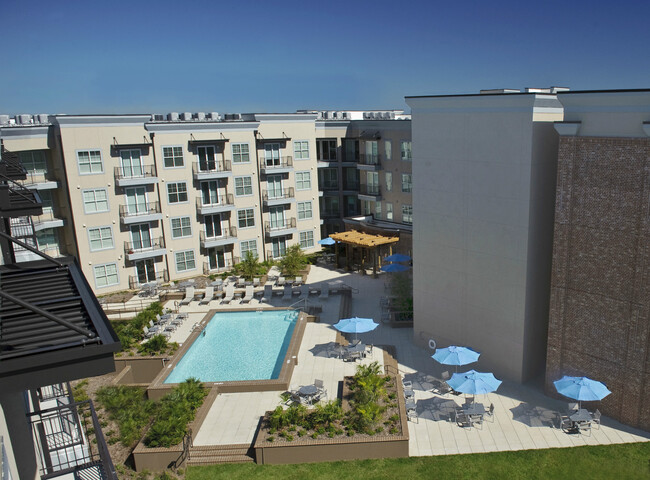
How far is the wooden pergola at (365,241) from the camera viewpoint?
3559 centimetres

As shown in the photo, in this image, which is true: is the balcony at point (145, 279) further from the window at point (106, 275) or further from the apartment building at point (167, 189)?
the window at point (106, 275)

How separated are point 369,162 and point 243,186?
390 inches

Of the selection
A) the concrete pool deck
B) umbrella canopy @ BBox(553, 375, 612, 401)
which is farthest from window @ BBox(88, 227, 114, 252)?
umbrella canopy @ BBox(553, 375, 612, 401)

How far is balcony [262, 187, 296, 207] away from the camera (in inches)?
1582

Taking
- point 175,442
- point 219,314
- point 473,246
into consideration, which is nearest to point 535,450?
Answer: point 473,246

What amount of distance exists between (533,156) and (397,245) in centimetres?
1980

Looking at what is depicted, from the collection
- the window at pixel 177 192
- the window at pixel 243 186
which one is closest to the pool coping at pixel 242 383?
the window at pixel 177 192

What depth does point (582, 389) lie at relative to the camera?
654 inches

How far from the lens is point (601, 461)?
1541 cm

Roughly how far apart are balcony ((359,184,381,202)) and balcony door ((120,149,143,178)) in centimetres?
1670

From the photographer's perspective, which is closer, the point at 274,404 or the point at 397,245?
the point at 274,404

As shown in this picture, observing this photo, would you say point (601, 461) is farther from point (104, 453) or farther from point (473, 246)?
point (104, 453)

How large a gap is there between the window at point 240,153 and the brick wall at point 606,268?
25.7 m

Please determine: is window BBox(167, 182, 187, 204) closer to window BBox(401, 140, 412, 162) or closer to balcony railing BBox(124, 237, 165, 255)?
balcony railing BBox(124, 237, 165, 255)
